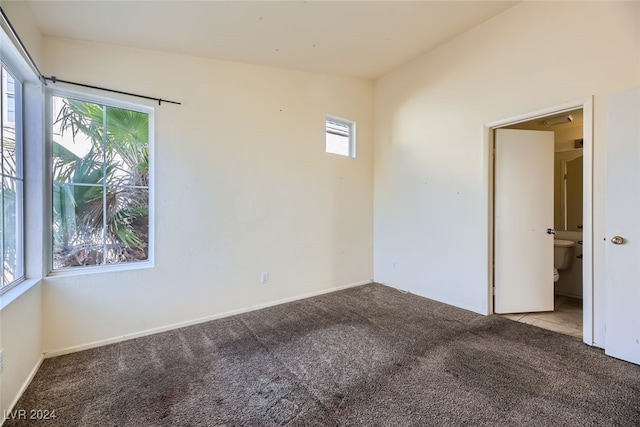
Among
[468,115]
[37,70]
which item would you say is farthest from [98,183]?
[468,115]

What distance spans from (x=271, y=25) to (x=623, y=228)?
133 inches

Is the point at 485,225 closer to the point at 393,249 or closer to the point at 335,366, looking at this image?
the point at 393,249

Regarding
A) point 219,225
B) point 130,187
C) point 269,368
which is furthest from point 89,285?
point 269,368

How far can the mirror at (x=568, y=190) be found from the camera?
11.7ft

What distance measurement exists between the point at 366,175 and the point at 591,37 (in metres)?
2.64

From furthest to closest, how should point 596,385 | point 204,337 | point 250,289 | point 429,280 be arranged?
1. point 429,280
2. point 250,289
3. point 204,337
4. point 596,385

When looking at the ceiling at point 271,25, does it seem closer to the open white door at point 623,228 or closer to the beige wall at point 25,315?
the beige wall at point 25,315

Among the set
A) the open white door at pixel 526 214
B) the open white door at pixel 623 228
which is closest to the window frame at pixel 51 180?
the open white door at pixel 526 214

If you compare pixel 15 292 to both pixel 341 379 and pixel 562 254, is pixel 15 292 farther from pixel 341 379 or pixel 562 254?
pixel 562 254

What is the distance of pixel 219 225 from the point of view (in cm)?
296

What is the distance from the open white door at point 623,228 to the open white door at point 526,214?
0.88 m

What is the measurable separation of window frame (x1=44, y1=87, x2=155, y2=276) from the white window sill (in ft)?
0.74

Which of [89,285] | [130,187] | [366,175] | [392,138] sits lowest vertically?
[89,285]

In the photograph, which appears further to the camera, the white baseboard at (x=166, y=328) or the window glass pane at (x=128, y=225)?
the window glass pane at (x=128, y=225)
